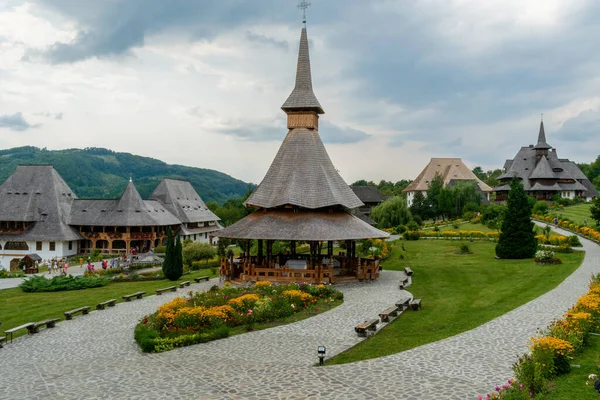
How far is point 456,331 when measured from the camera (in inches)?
A: 555

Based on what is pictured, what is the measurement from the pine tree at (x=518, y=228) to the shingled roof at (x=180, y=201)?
137ft

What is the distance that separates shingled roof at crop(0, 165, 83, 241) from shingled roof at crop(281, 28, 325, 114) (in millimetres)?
34803

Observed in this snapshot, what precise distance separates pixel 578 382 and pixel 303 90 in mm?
21555

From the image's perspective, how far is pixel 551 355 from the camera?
945 centimetres

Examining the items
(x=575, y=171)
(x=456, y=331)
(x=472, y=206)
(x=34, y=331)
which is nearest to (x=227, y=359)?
(x=456, y=331)

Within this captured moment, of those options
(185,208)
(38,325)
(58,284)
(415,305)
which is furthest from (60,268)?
(415,305)

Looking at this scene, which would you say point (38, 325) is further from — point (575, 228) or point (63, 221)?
point (63, 221)

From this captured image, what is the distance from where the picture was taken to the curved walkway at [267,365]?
9789 millimetres

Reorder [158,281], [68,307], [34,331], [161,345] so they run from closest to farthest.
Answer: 1. [161,345]
2. [34,331]
3. [68,307]
4. [158,281]

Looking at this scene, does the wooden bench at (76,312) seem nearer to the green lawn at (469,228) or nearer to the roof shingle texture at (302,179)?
the roof shingle texture at (302,179)

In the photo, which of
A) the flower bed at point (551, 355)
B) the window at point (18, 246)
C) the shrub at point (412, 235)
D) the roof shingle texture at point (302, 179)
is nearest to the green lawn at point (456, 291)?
the flower bed at point (551, 355)

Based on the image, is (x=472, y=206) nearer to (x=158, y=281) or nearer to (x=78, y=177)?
(x=158, y=281)

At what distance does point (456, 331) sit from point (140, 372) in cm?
879

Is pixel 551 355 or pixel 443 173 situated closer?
pixel 551 355
